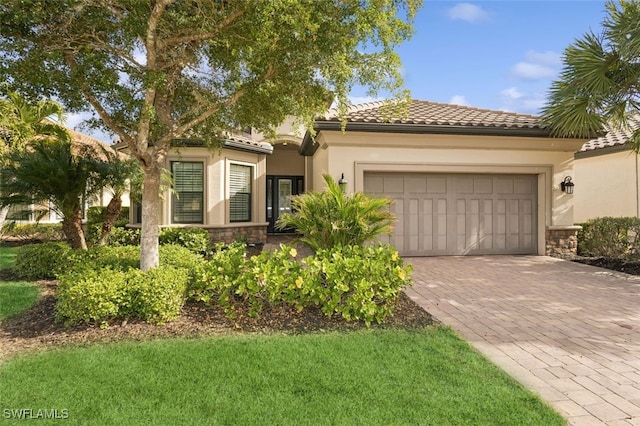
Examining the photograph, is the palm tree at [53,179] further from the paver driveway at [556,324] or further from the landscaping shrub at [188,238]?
the paver driveway at [556,324]

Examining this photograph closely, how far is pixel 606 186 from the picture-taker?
543 inches

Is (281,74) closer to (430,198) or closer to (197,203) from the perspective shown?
(430,198)

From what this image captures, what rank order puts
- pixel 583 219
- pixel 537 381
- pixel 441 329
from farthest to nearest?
pixel 583 219, pixel 441 329, pixel 537 381

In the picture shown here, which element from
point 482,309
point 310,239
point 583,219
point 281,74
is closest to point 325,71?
point 281,74

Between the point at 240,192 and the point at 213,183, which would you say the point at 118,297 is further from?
the point at 240,192

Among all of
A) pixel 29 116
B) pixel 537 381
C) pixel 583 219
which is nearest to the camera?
pixel 537 381

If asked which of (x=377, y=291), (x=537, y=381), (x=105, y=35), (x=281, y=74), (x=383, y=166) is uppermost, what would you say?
(x=105, y=35)

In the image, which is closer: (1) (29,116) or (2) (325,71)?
(2) (325,71)

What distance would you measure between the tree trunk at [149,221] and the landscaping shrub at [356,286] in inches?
99.7

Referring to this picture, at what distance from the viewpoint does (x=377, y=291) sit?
525 cm

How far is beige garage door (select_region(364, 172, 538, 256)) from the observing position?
11.0 m

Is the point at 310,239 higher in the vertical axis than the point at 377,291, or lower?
higher

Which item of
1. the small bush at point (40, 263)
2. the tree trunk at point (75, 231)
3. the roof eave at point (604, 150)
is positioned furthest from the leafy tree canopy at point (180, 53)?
the roof eave at point (604, 150)

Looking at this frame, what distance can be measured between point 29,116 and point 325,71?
7514 mm
